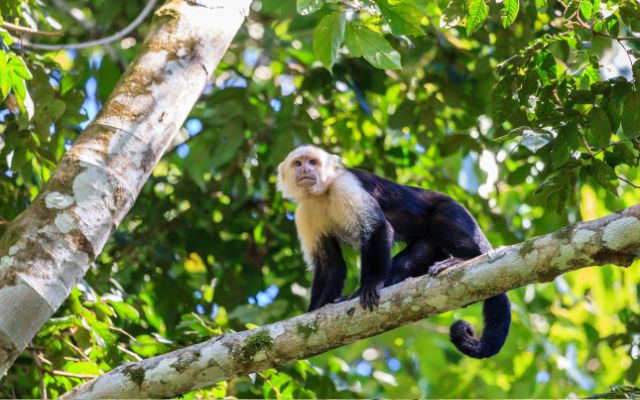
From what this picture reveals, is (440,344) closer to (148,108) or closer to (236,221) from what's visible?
(236,221)

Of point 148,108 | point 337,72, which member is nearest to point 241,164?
point 337,72

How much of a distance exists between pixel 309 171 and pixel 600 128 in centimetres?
186

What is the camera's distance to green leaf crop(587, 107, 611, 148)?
10.2ft

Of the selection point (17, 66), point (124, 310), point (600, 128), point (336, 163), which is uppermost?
point (17, 66)

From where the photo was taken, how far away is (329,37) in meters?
3.48

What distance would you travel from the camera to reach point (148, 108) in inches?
121

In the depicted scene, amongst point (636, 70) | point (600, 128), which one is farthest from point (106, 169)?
point (636, 70)

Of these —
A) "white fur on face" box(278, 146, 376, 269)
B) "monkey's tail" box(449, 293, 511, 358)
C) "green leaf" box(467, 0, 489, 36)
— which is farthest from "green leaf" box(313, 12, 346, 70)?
"monkey's tail" box(449, 293, 511, 358)

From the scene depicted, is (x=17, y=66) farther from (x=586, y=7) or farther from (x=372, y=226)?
(x=586, y=7)

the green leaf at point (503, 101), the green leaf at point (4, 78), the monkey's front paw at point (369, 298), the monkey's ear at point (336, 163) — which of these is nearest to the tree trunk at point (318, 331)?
the monkey's front paw at point (369, 298)

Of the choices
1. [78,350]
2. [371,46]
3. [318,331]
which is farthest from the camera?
[78,350]

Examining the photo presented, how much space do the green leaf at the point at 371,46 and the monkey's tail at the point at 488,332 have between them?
4.41 feet

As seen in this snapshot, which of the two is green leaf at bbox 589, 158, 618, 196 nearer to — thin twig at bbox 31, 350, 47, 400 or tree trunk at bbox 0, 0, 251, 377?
tree trunk at bbox 0, 0, 251, 377

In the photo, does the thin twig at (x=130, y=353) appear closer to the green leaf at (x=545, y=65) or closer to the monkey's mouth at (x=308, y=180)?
the monkey's mouth at (x=308, y=180)
